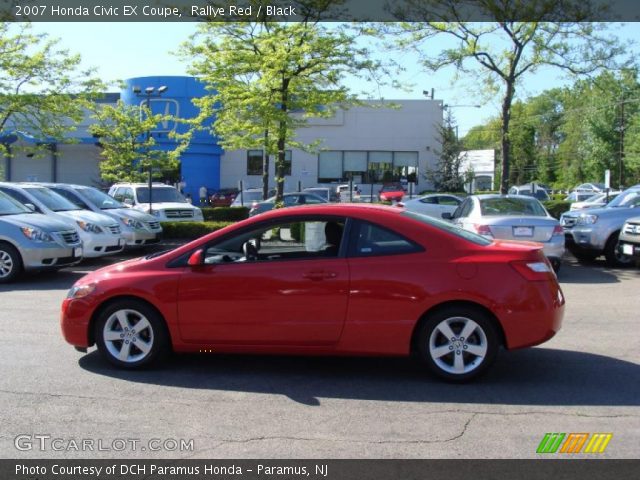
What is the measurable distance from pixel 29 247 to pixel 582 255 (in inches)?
463

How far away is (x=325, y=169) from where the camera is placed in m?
45.1

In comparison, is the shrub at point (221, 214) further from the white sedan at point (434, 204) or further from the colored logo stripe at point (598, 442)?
the colored logo stripe at point (598, 442)

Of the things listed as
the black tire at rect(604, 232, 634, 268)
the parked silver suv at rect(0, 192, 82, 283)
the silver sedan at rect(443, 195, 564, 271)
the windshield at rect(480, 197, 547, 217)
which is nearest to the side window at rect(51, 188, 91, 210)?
the parked silver suv at rect(0, 192, 82, 283)

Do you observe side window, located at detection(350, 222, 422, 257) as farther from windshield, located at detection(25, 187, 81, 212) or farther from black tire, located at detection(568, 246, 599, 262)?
windshield, located at detection(25, 187, 81, 212)

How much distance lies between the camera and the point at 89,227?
13703 millimetres

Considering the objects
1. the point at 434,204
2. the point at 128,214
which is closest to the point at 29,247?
the point at 128,214

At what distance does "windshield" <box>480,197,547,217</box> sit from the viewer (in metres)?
12.4

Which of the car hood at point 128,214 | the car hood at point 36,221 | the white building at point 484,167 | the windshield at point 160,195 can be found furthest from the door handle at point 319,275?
the white building at point 484,167

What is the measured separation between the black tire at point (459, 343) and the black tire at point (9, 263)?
28.0ft

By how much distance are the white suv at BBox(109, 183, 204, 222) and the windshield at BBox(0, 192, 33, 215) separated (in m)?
6.40

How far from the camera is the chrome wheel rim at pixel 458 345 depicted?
18.2ft

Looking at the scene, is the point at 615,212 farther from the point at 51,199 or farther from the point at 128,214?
the point at 51,199
